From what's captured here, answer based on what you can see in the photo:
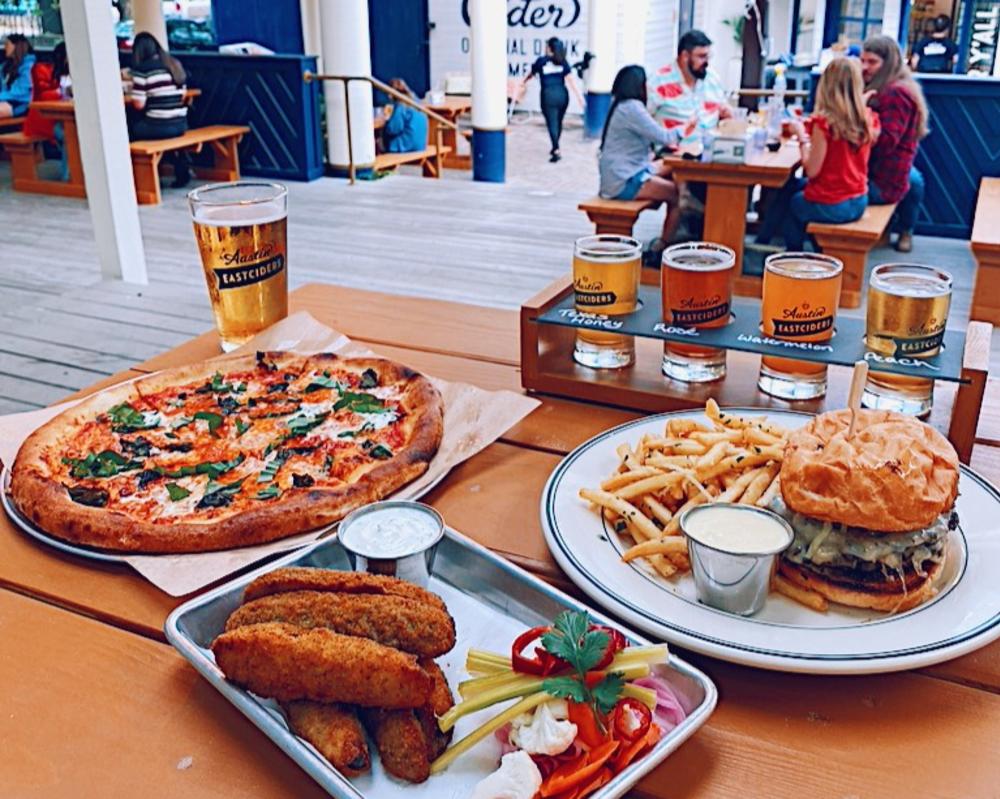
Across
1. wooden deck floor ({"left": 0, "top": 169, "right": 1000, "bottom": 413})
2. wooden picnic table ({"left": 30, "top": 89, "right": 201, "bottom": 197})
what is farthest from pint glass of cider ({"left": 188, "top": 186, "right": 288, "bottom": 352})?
wooden picnic table ({"left": 30, "top": 89, "right": 201, "bottom": 197})

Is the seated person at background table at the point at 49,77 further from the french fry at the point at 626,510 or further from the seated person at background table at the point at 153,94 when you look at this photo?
the french fry at the point at 626,510

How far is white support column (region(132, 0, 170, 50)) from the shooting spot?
35.8ft

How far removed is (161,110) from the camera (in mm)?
8609

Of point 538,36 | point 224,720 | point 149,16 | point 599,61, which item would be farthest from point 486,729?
point 538,36

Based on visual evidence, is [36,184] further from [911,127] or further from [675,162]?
[911,127]

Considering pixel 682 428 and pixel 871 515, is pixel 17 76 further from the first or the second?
pixel 871 515

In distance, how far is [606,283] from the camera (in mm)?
1822

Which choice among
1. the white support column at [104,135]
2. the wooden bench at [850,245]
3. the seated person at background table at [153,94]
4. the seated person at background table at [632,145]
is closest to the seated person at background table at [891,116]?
the wooden bench at [850,245]

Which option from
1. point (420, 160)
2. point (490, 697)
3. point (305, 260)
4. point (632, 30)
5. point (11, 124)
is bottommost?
point (305, 260)

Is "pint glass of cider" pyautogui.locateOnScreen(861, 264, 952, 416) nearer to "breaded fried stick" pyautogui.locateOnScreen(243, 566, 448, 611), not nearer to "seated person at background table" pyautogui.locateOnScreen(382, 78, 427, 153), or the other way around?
"breaded fried stick" pyautogui.locateOnScreen(243, 566, 448, 611)

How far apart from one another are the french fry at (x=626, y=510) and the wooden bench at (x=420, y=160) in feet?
28.9

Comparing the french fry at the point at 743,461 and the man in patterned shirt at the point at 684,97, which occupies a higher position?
the man in patterned shirt at the point at 684,97

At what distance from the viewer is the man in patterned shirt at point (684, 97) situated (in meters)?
6.65

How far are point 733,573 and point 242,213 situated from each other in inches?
54.0
